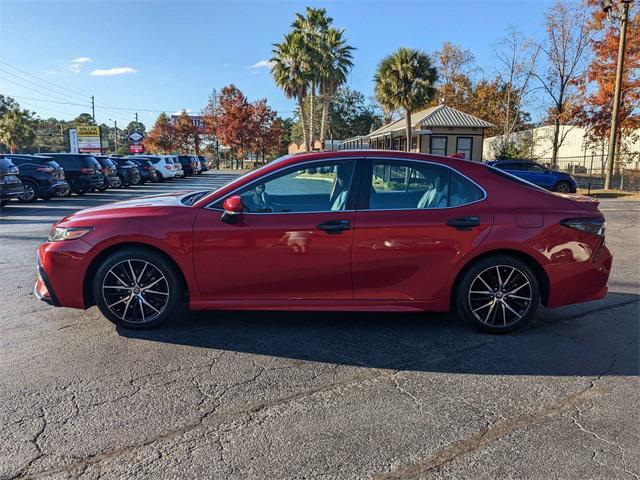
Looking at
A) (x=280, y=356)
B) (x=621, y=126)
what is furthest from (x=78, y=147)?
(x=280, y=356)

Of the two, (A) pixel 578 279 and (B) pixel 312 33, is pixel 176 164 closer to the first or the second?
(B) pixel 312 33

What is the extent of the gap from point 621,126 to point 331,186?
33922 mm

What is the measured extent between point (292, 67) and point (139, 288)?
1313 inches

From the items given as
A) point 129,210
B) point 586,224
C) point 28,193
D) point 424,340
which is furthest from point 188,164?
point 586,224

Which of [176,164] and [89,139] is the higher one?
[89,139]

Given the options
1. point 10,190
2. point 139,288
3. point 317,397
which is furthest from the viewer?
point 10,190

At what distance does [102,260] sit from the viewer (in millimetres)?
4203

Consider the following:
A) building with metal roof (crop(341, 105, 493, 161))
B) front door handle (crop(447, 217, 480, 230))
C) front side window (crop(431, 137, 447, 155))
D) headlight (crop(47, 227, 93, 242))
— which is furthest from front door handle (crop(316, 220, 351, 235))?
front side window (crop(431, 137, 447, 155))

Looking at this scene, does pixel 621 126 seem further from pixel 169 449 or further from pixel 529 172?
pixel 169 449

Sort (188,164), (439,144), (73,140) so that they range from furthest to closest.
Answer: (73,140), (188,164), (439,144)

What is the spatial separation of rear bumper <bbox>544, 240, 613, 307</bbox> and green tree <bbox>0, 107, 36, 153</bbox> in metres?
75.0

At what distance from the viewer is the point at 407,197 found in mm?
4289

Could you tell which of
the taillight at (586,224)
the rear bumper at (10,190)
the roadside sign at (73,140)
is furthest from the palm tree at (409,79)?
the roadside sign at (73,140)

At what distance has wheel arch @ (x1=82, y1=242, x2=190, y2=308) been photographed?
4148 millimetres
